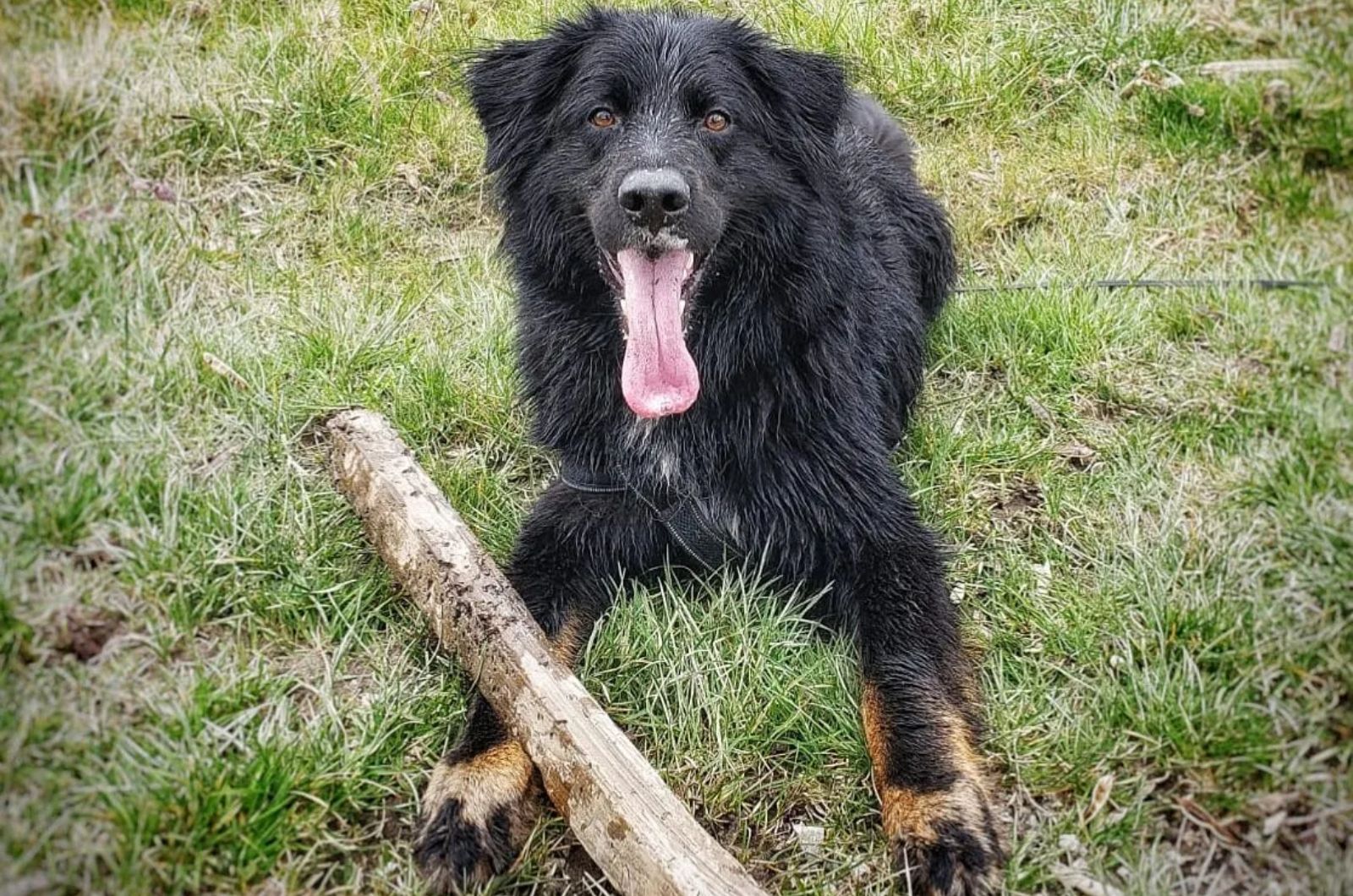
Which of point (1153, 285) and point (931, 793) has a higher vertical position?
point (1153, 285)

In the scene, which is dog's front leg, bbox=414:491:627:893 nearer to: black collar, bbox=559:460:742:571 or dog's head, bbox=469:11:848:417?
black collar, bbox=559:460:742:571

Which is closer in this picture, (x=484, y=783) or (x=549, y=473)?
A: (x=484, y=783)

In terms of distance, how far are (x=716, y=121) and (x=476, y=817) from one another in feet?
7.05

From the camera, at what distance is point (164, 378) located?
2.48 metres

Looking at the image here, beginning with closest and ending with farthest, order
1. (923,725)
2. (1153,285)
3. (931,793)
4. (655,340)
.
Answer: (931,793)
(923,725)
(655,340)
(1153,285)

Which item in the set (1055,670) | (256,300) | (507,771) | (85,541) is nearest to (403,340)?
(256,300)

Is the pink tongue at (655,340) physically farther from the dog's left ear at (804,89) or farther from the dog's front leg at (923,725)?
the dog's front leg at (923,725)

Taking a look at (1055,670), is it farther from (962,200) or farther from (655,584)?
(962,200)

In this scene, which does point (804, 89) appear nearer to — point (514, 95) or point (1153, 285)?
point (514, 95)

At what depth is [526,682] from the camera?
2637mm

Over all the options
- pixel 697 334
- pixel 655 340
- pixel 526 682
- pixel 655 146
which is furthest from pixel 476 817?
pixel 655 146

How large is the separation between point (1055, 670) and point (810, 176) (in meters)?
1.68

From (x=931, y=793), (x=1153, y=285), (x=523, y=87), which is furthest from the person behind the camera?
(x=1153, y=285)

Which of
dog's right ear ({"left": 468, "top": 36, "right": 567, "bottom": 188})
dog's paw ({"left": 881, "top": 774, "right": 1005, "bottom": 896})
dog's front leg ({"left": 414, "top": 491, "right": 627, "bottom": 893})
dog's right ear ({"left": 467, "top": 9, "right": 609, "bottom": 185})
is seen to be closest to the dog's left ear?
dog's right ear ({"left": 467, "top": 9, "right": 609, "bottom": 185})
